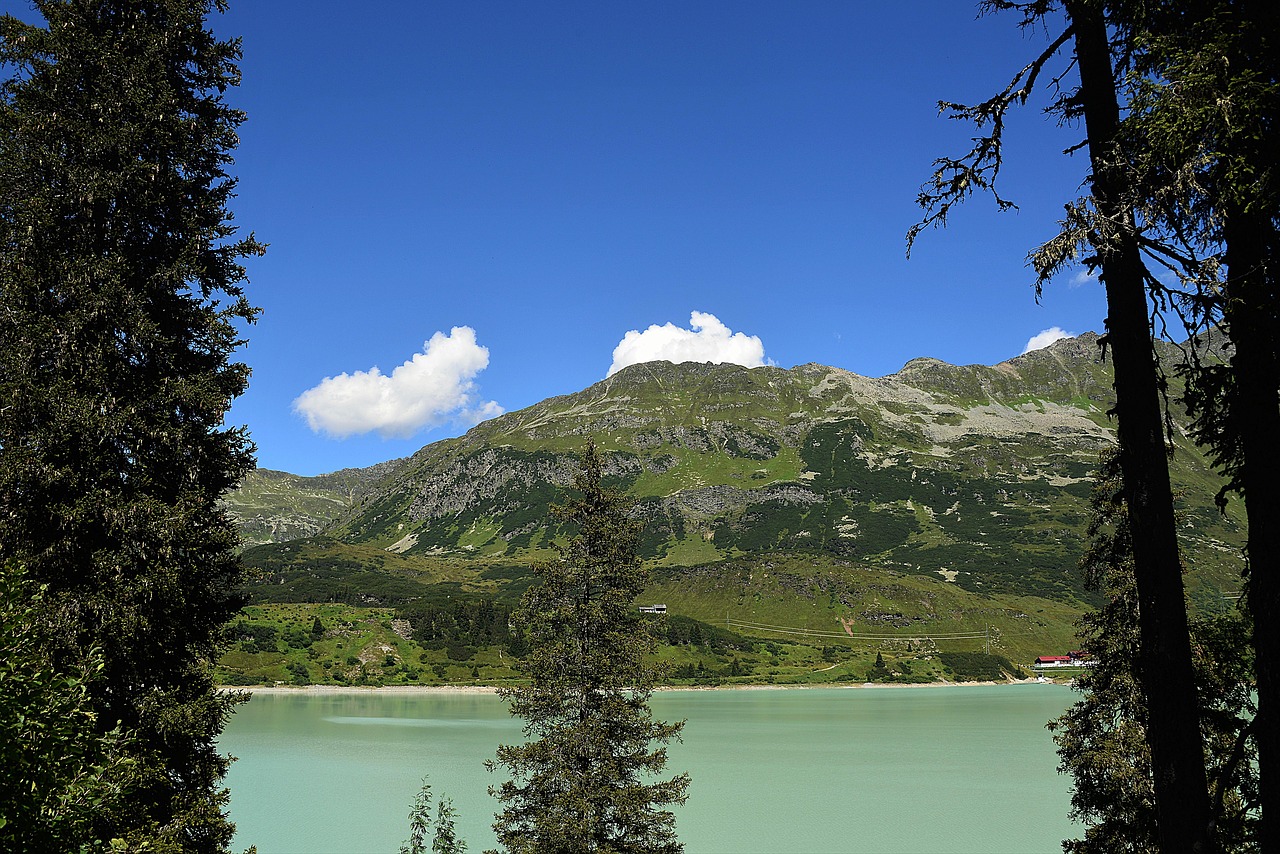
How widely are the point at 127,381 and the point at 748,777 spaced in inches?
2776

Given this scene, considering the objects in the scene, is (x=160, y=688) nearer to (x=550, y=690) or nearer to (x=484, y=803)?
(x=550, y=690)

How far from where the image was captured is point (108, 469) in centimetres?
1327

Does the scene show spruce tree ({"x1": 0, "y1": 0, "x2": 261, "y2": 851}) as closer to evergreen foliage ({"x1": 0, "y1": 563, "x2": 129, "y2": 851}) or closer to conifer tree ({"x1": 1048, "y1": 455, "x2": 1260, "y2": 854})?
evergreen foliage ({"x1": 0, "y1": 563, "x2": 129, "y2": 851})

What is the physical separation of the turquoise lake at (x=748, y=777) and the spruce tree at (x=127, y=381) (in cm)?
1570

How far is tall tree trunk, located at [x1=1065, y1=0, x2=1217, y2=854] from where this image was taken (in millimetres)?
7480

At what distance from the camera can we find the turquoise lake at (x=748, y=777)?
5041 cm

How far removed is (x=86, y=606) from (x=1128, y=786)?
22.4 metres

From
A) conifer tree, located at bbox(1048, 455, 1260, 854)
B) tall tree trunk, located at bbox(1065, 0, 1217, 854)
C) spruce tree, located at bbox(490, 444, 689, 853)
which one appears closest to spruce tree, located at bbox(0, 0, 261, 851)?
spruce tree, located at bbox(490, 444, 689, 853)

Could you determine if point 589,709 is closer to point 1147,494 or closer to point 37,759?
point 37,759

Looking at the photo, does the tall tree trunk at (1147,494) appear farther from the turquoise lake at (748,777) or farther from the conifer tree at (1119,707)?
the turquoise lake at (748,777)

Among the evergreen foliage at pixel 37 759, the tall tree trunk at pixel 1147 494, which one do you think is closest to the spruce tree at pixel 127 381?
the evergreen foliage at pixel 37 759

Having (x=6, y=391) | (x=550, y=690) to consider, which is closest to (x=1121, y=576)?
(x=550, y=690)

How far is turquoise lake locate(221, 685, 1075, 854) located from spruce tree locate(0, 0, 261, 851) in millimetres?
15696

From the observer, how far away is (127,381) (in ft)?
45.6
